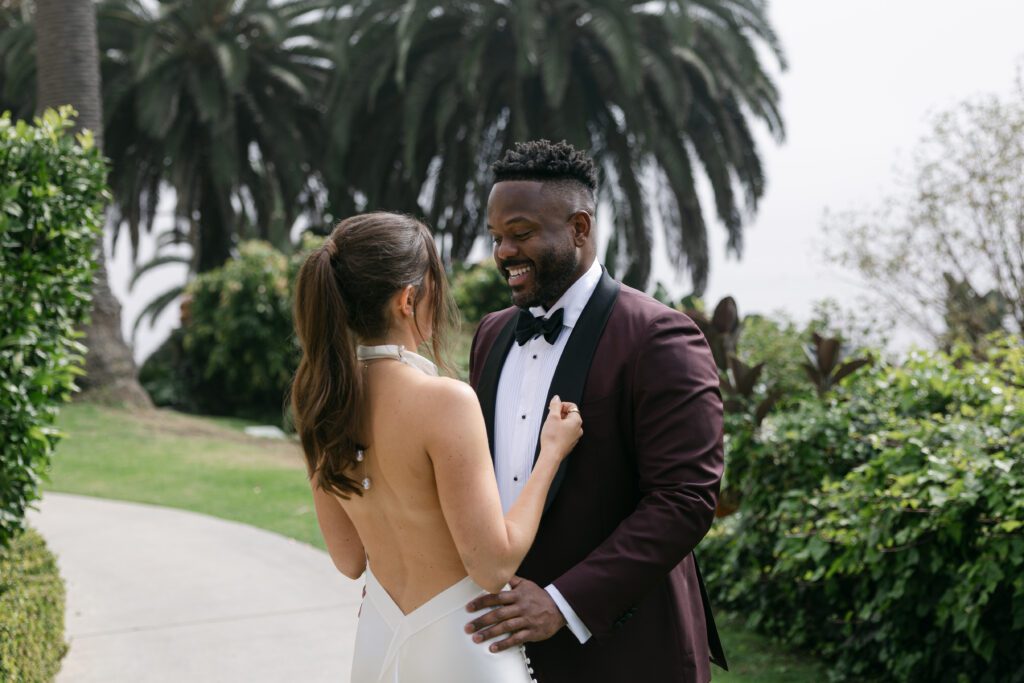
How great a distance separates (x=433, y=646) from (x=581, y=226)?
3.52ft

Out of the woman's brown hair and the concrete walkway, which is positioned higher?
the woman's brown hair

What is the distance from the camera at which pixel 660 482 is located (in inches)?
92.0

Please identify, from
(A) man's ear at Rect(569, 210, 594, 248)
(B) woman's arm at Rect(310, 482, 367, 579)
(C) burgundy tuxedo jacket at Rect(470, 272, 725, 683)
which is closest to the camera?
(C) burgundy tuxedo jacket at Rect(470, 272, 725, 683)

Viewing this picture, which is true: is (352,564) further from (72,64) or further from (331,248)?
(72,64)

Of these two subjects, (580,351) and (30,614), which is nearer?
(580,351)

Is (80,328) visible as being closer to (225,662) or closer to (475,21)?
(475,21)

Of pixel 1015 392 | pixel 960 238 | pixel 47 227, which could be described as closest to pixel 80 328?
pixel 47 227

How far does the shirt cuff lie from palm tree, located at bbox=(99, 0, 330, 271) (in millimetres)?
17502

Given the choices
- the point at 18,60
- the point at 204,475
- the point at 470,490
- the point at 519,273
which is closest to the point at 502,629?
the point at 470,490

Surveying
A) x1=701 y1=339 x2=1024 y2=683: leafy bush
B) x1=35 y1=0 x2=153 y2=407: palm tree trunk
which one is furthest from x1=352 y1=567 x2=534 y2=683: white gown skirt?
x1=35 y1=0 x2=153 y2=407: palm tree trunk

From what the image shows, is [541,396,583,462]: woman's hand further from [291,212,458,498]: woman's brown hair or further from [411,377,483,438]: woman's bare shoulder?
[291,212,458,498]: woman's brown hair

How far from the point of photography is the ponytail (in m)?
2.18

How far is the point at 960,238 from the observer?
11.4 metres

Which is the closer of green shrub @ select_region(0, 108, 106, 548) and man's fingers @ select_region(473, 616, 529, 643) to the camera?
Answer: man's fingers @ select_region(473, 616, 529, 643)
